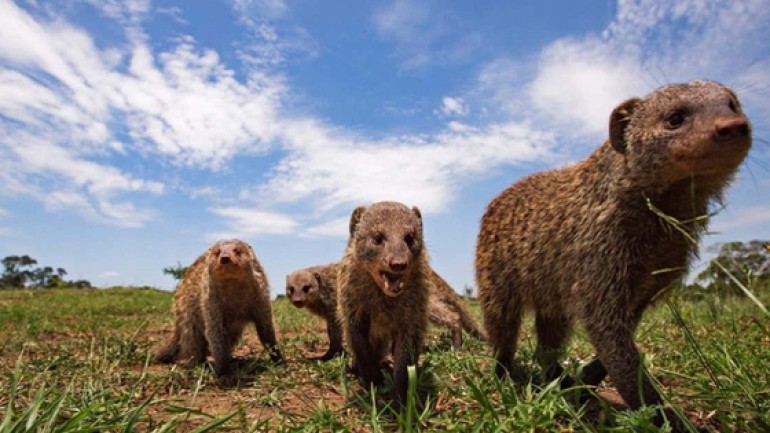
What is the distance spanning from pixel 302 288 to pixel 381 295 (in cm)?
282

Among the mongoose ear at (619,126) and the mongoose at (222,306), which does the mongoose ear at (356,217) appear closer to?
the mongoose at (222,306)

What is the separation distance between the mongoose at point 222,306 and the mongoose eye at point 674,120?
156 inches

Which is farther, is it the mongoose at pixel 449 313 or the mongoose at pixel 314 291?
the mongoose at pixel 314 291

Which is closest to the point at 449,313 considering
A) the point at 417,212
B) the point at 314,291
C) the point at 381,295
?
the point at 314,291

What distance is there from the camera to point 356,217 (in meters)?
4.69

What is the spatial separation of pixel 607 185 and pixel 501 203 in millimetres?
1272

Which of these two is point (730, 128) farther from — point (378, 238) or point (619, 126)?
point (378, 238)

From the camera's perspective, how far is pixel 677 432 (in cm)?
273

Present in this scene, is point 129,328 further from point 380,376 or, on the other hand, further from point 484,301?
point 484,301

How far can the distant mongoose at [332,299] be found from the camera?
6320 millimetres

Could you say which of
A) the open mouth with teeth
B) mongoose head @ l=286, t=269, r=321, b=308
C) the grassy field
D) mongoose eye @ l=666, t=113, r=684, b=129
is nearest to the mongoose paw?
the grassy field

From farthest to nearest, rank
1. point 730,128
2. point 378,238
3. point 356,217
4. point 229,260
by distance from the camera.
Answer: point 229,260
point 356,217
point 378,238
point 730,128

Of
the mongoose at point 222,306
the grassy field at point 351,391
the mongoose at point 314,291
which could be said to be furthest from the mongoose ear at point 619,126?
the mongoose at point 314,291

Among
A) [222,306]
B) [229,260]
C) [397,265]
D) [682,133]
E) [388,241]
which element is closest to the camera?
[682,133]
